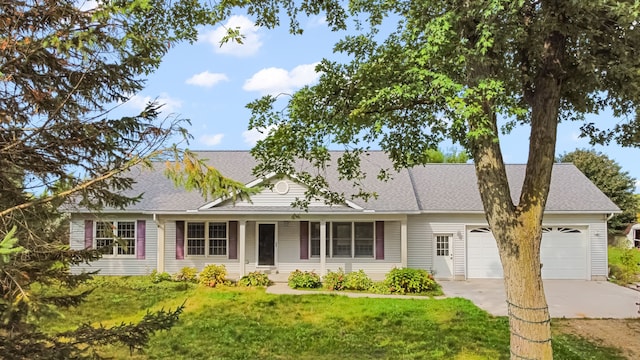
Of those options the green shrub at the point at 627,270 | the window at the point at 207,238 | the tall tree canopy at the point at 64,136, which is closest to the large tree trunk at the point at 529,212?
the tall tree canopy at the point at 64,136

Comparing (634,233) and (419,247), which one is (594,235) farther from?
A: (634,233)

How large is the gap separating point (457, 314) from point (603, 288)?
7.41 metres

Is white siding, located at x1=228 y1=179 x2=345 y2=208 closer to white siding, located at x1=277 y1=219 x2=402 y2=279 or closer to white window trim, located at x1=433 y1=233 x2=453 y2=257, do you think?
white siding, located at x1=277 y1=219 x2=402 y2=279

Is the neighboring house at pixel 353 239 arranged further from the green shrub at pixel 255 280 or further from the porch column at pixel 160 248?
the green shrub at pixel 255 280

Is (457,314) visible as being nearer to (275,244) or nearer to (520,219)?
(520,219)

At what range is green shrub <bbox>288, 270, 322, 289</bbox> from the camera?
608 inches

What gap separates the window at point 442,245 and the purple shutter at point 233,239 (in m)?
7.73

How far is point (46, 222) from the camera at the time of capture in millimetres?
4680

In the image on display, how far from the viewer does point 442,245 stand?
58.5 feet

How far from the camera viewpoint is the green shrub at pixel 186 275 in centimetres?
1653

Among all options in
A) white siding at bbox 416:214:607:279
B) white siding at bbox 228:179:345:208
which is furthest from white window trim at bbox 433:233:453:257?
white siding at bbox 228:179:345:208

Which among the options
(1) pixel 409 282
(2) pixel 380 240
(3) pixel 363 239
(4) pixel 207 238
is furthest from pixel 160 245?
(1) pixel 409 282

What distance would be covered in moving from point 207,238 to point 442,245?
9042mm

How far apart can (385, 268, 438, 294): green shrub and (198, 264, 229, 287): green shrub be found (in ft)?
18.4
